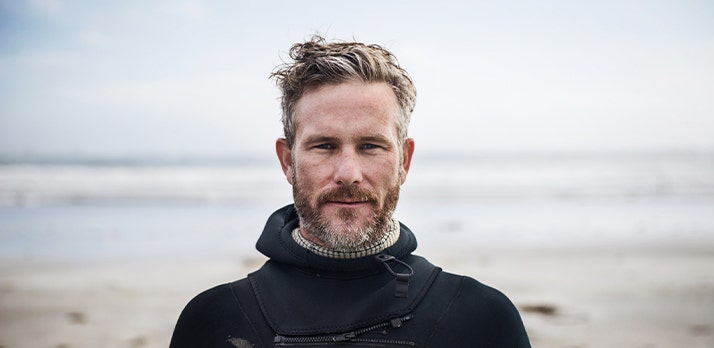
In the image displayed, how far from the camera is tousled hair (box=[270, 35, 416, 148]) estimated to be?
2.41 meters

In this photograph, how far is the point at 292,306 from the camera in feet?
7.86

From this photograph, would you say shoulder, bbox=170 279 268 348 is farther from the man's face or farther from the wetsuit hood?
the man's face

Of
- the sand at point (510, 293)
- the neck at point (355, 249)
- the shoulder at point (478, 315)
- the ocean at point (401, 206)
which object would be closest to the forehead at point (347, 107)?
the neck at point (355, 249)

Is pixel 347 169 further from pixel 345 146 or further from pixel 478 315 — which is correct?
pixel 478 315

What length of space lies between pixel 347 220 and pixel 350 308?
31 centimetres

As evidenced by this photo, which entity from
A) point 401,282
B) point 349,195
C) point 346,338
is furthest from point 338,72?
point 346,338

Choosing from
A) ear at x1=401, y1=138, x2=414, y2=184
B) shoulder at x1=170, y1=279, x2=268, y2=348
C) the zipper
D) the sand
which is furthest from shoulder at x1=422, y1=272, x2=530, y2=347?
the sand

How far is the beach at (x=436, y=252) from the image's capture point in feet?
20.5

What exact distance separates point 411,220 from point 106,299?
6.08 meters

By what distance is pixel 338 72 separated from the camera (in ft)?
7.89

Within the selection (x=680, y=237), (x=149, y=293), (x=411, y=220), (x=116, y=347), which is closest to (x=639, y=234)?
(x=680, y=237)

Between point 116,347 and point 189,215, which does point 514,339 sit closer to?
point 116,347

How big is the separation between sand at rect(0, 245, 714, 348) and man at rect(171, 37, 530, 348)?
3.52 metres

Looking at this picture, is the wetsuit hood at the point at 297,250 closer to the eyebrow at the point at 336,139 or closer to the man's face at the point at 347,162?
the man's face at the point at 347,162
